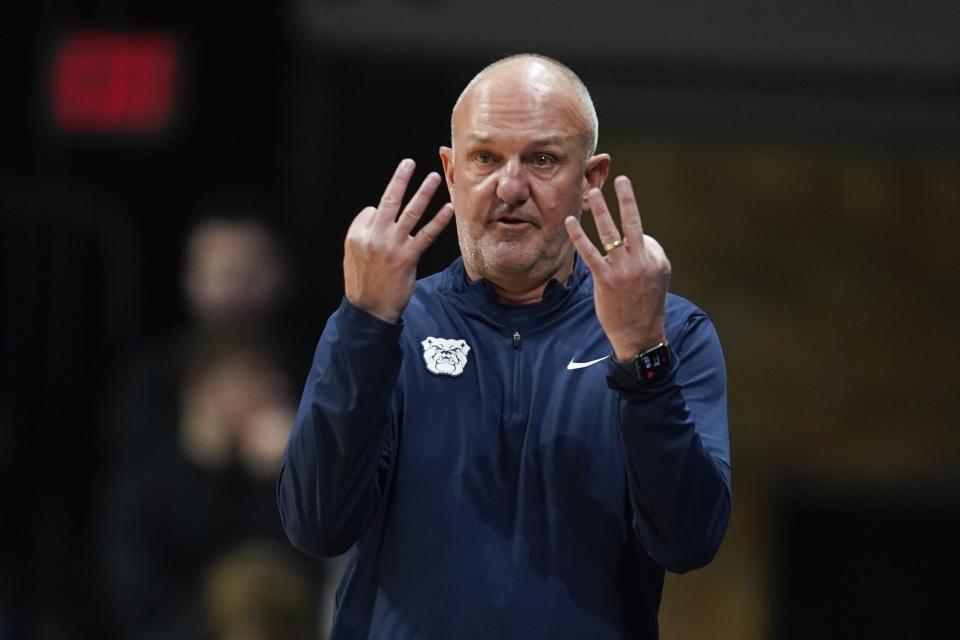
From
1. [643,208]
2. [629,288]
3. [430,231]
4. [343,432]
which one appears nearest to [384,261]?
[430,231]

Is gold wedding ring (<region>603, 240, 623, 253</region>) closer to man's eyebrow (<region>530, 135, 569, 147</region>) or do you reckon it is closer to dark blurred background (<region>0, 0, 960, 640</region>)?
man's eyebrow (<region>530, 135, 569, 147</region>)

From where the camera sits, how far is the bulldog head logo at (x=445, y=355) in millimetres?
2652

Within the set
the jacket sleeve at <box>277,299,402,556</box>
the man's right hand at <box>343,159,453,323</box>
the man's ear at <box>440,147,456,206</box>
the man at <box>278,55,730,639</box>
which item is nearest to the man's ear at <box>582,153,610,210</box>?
the man at <box>278,55,730,639</box>

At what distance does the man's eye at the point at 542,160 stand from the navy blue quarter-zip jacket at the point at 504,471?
0.22 meters

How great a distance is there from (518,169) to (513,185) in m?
0.03

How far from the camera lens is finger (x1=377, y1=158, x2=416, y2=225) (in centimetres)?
249

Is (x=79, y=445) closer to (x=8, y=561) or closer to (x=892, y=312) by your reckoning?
(x=8, y=561)

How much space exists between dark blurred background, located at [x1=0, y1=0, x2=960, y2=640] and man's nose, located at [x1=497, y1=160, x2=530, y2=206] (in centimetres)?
251

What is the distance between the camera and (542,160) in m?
2.67

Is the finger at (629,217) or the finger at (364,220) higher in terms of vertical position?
the finger at (629,217)

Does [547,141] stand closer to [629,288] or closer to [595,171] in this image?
[595,171]

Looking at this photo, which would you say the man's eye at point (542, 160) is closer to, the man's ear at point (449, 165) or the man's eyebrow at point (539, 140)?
the man's eyebrow at point (539, 140)

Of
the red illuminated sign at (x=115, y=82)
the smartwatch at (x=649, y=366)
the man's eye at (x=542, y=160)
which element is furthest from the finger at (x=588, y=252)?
the red illuminated sign at (x=115, y=82)

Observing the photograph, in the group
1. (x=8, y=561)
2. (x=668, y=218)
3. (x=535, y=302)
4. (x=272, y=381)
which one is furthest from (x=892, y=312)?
(x=535, y=302)
